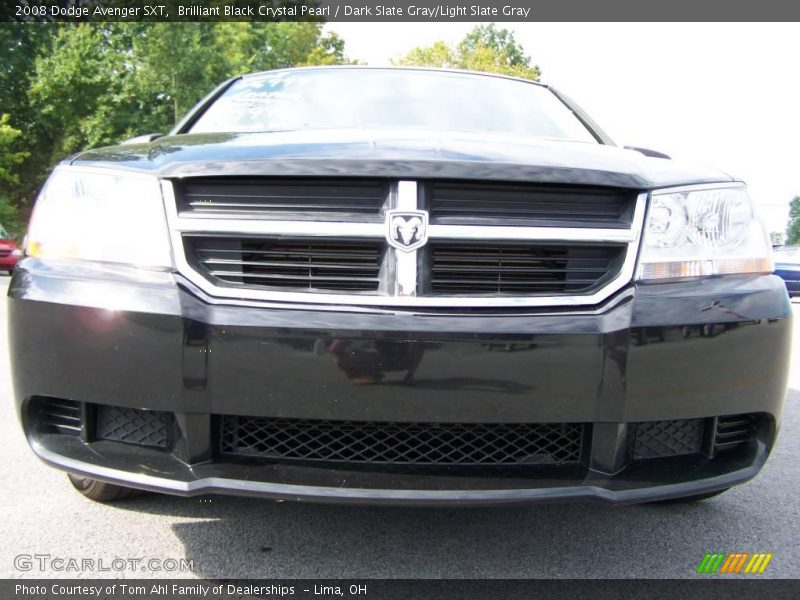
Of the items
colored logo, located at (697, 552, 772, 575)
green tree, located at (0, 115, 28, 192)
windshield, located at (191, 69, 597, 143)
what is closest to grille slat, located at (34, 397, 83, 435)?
windshield, located at (191, 69, 597, 143)

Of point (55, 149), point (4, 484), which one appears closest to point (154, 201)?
point (4, 484)

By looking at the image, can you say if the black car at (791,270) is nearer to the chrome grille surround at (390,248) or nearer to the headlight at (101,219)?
the chrome grille surround at (390,248)

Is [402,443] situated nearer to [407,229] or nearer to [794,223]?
[407,229]

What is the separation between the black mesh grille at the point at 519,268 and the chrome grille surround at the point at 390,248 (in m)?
0.03

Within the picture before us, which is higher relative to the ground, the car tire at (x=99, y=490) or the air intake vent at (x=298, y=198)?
the air intake vent at (x=298, y=198)

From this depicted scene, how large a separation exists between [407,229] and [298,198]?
0.28m

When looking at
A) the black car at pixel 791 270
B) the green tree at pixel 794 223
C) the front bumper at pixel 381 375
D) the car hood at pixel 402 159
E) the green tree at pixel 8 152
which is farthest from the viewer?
the green tree at pixel 794 223

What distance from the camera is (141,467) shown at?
1.63 m

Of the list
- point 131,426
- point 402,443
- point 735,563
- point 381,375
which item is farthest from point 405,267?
point 735,563

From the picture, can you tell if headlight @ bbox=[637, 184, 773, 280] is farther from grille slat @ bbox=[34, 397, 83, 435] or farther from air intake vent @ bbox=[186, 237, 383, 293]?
grille slat @ bbox=[34, 397, 83, 435]

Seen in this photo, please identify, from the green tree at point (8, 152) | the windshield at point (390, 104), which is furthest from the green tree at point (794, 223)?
the windshield at point (390, 104)

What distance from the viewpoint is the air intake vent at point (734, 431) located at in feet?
5.78

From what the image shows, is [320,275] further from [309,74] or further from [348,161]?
[309,74]

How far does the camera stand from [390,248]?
1593 mm
